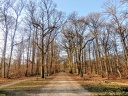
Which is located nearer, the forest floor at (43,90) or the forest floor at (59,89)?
the forest floor at (43,90)

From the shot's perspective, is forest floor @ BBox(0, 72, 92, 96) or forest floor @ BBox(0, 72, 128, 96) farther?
forest floor @ BBox(0, 72, 128, 96)

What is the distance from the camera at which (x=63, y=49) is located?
55094 millimetres

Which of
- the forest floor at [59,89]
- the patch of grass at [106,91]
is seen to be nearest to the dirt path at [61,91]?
the forest floor at [59,89]

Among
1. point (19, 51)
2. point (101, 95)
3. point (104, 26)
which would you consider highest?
point (104, 26)

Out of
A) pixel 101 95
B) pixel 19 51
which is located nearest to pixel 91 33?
pixel 19 51

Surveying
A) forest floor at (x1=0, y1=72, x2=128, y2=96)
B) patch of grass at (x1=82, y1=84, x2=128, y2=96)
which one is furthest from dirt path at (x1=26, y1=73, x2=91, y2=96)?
patch of grass at (x1=82, y1=84, x2=128, y2=96)

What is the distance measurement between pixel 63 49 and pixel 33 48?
15215 mm

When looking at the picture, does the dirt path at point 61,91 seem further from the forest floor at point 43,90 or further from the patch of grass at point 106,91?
the patch of grass at point 106,91

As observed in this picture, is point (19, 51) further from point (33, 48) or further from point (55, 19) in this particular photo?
point (55, 19)

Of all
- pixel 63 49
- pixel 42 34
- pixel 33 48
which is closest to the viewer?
pixel 42 34

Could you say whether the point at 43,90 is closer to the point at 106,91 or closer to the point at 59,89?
the point at 59,89

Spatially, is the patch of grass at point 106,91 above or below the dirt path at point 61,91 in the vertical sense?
below

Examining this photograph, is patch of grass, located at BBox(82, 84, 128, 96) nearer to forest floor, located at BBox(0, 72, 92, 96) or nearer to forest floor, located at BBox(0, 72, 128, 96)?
forest floor, located at BBox(0, 72, 128, 96)

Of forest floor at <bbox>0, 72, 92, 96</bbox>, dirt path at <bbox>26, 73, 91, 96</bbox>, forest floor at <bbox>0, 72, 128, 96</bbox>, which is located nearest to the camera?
dirt path at <bbox>26, 73, 91, 96</bbox>
